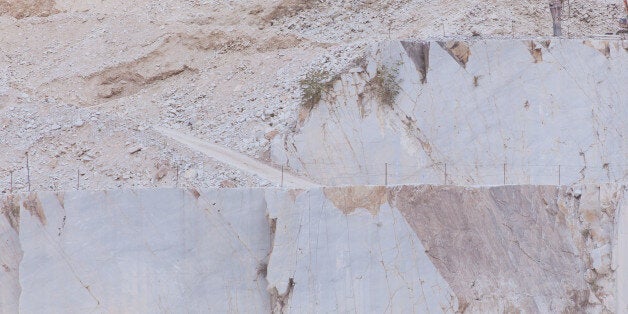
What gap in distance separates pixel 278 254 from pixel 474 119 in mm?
5378

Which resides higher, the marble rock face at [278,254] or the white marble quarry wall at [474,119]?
the white marble quarry wall at [474,119]

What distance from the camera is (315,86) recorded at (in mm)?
27734

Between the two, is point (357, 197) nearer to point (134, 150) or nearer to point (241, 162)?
point (241, 162)

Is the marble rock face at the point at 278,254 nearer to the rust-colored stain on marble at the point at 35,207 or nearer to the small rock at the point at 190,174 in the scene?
the rust-colored stain on marble at the point at 35,207

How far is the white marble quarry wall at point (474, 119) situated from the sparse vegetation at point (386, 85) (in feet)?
0.17

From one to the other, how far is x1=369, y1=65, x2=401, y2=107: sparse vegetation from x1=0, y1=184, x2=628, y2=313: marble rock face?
3.10 m

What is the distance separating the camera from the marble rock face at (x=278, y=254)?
24.4m

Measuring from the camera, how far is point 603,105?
28.2 meters

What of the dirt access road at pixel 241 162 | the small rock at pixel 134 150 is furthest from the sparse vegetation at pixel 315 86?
the small rock at pixel 134 150

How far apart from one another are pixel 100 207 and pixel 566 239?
313 inches

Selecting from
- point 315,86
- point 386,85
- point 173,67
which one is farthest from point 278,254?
point 173,67

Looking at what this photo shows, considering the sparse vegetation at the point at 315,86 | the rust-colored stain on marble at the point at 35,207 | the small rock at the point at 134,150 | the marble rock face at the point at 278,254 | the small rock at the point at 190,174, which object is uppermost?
the sparse vegetation at the point at 315,86

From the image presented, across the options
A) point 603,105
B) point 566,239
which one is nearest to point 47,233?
point 566,239

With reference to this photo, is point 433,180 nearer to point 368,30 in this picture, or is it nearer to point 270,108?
point 270,108
